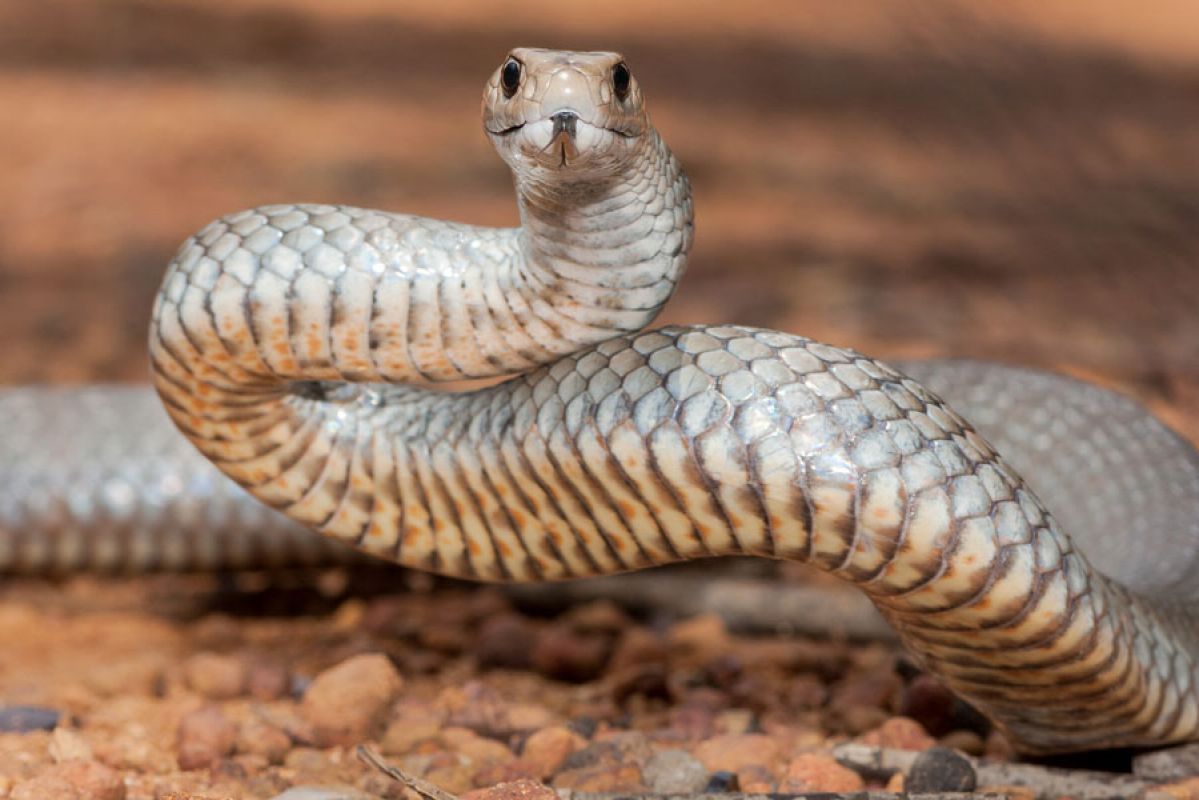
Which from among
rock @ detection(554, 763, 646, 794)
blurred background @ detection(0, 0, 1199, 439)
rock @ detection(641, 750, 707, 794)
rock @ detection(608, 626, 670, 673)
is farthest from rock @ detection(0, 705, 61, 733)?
blurred background @ detection(0, 0, 1199, 439)

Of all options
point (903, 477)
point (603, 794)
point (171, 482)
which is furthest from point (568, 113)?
point (171, 482)

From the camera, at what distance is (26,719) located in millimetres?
3197

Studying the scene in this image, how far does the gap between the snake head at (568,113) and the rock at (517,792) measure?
115 cm

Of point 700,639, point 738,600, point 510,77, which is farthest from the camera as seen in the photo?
point 738,600

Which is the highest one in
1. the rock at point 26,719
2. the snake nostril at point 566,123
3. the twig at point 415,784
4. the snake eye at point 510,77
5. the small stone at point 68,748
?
the snake eye at point 510,77

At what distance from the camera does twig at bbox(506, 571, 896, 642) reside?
4164mm

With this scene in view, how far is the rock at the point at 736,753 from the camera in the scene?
296 cm

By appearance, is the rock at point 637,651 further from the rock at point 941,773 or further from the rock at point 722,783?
the rock at point 941,773

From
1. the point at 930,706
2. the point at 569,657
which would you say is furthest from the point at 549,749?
the point at 930,706

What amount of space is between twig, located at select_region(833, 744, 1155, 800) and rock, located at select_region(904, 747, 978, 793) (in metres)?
0.03

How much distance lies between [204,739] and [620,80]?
5.45 ft

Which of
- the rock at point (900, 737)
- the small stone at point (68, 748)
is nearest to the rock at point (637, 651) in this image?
the rock at point (900, 737)

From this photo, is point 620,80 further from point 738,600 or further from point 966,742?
point 738,600

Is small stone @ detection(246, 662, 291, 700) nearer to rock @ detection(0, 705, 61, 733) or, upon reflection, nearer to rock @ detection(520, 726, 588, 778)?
rock @ detection(0, 705, 61, 733)
